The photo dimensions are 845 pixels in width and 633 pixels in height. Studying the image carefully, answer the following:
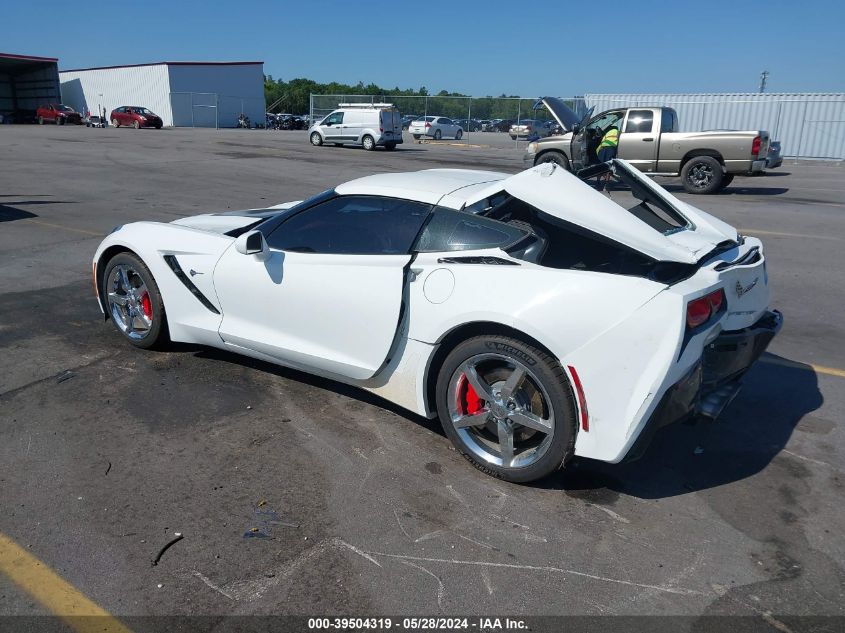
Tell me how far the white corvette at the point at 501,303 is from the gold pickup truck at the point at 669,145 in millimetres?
10937

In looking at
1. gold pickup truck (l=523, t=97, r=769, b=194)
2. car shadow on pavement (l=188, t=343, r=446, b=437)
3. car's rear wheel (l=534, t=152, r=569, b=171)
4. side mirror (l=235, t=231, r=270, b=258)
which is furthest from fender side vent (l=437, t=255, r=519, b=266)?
car's rear wheel (l=534, t=152, r=569, b=171)

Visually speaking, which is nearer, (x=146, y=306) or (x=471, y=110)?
(x=146, y=306)

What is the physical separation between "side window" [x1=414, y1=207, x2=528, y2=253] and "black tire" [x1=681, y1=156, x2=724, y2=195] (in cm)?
1350

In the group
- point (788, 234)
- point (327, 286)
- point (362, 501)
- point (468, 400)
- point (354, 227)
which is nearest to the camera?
point (362, 501)

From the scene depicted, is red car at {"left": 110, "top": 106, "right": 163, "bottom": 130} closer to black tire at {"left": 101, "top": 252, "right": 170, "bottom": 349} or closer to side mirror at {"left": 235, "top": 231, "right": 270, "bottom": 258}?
black tire at {"left": 101, "top": 252, "right": 170, "bottom": 349}

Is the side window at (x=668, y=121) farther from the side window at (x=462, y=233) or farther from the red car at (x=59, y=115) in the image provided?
the red car at (x=59, y=115)

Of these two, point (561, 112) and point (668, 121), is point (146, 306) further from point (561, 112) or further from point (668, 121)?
point (668, 121)

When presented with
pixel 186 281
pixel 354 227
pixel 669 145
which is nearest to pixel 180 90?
pixel 669 145

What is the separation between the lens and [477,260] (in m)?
3.45

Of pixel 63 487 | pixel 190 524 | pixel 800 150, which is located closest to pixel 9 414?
pixel 63 487

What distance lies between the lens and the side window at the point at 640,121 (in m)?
16.1

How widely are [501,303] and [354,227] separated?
3.96 ft

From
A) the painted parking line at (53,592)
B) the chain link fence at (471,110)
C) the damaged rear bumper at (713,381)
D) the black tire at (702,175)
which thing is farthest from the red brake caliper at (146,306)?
the chain link fence at (471,110)

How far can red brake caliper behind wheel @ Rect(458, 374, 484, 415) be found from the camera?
3518 mm
